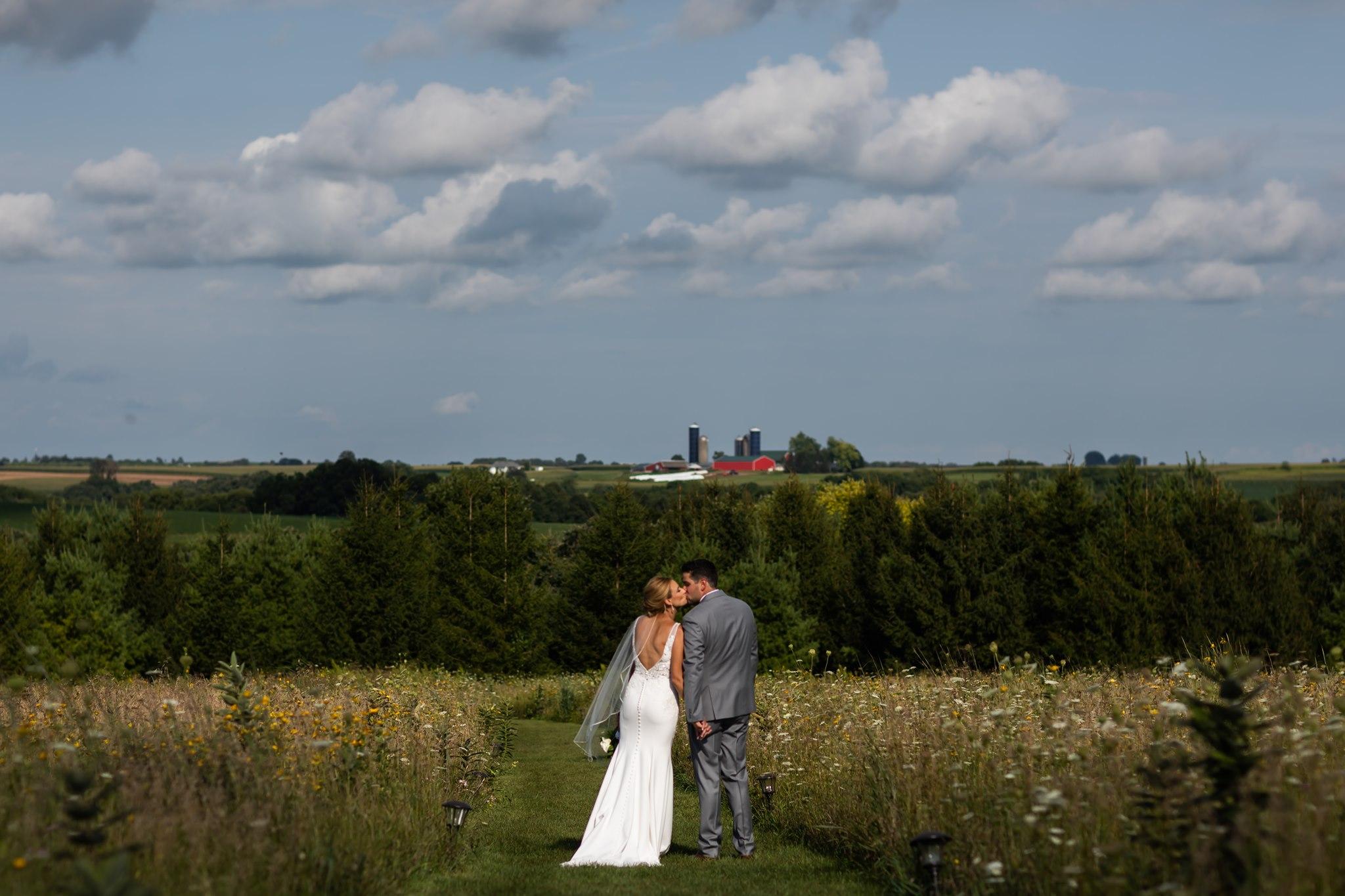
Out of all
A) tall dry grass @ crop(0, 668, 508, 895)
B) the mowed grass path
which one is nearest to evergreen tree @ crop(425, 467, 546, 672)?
the mowed grass path

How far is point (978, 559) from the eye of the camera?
3516 centimetres

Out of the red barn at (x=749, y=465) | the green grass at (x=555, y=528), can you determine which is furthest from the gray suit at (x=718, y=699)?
the red barn at (x=749, y=465)

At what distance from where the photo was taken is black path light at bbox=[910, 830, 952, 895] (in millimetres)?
7434

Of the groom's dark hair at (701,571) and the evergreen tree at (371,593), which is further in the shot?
the evergreen tree at (371,593)

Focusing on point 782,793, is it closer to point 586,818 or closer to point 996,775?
point 586,818

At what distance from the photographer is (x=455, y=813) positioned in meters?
9.76

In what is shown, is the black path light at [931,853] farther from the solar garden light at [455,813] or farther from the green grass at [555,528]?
the green grass at [555,528]

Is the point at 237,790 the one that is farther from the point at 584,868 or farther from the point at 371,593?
the point at 371,593

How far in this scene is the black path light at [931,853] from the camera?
7434 millimetres

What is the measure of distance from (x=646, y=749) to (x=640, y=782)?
A: 27 cm

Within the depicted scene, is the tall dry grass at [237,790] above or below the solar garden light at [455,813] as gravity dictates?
above

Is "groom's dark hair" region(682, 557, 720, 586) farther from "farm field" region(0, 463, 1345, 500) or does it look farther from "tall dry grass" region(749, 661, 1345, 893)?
"farm field" region(0, 463, 1345, 500)

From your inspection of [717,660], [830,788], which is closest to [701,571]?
[717,660]

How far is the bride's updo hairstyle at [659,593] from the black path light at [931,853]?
328 cm
